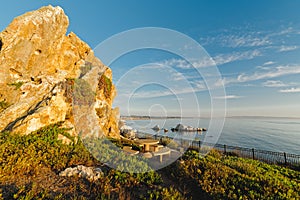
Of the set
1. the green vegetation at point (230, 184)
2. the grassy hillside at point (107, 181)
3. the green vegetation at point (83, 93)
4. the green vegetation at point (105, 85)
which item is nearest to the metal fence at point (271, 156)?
the green vegetation at point (230, 184)

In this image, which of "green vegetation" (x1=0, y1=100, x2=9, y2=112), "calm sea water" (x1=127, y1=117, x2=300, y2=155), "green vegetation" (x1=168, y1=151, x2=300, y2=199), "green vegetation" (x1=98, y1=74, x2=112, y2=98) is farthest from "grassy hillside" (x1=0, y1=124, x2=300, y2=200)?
"calm sea water" (x1=127, y1=117, x2=300, y2=155)

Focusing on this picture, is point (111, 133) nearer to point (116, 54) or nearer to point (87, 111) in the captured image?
point (87, 111)

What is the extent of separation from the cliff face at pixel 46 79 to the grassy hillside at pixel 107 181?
2019 millimetres

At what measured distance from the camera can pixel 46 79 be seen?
1003 centimetres

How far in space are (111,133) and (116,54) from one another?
6925mm

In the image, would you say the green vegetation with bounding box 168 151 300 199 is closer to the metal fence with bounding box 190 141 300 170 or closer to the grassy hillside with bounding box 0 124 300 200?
the grassy hillside with bounding box 0 124 300 200

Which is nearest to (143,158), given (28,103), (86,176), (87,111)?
(86,176)

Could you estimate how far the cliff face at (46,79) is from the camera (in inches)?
312

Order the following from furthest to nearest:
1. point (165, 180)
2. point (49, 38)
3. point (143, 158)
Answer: point (49, 38) < point (143, 158) < point (165, 180)

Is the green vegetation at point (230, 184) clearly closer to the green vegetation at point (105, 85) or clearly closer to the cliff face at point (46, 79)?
the cliff face at point (46, 79)

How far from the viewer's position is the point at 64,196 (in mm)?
3641

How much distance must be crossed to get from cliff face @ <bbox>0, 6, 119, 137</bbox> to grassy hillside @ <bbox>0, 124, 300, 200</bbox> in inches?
79.5

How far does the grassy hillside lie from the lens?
3.83 m

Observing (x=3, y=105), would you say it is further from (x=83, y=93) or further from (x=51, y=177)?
(x=51, y=177)
